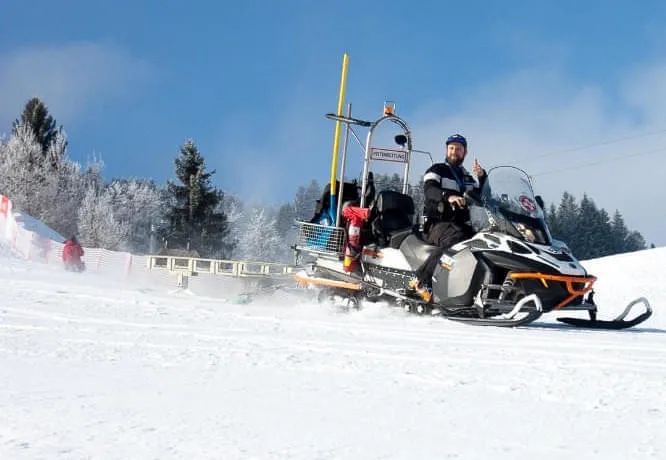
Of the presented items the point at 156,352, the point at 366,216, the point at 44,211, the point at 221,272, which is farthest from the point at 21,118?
the point at 156,352

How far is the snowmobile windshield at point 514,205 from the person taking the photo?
284 inches

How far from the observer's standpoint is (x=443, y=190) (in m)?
8.02

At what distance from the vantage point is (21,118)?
54.7m

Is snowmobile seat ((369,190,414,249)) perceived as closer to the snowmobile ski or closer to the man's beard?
the man's beard

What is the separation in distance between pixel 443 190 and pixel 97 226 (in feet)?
175

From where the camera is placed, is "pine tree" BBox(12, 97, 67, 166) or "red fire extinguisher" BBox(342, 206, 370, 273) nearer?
"red fire extinguisher" BBox(342, 206, 370, 273)

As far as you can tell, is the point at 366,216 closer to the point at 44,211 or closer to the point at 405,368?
the point at 405,368

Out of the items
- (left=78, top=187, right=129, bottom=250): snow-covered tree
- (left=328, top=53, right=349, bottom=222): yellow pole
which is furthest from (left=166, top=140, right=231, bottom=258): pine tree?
(left=328, top=53, right=349, bottom=222): yellow pole

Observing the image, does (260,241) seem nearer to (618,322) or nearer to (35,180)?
(35,180)

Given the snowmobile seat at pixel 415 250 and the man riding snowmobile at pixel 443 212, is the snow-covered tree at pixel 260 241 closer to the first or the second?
the snowmobile seat at pixel 415 250

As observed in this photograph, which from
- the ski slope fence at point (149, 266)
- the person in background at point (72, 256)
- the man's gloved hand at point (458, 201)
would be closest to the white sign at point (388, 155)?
the man's gloved hand at point (458, 201)

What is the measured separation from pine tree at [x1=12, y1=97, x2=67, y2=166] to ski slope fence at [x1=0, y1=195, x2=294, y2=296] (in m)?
26.2

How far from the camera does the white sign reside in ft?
31.8

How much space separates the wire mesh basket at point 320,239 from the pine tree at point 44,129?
162 ft
